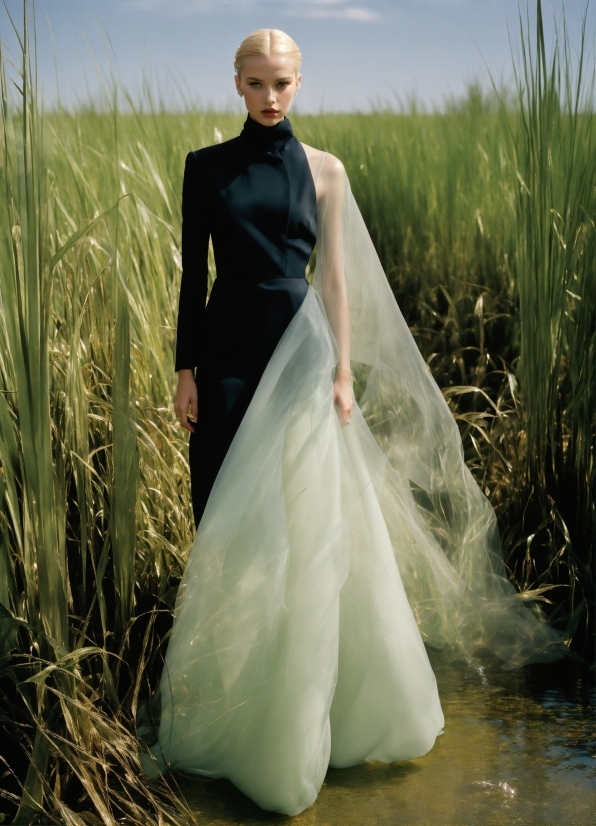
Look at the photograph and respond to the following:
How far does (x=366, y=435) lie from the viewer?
1.51 metres

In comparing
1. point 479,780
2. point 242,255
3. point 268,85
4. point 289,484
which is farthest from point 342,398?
point 479,780

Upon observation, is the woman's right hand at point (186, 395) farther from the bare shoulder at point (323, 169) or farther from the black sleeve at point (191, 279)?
the bare shoulder at point (323, 169)

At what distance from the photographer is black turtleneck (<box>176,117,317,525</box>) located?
146 centimetres

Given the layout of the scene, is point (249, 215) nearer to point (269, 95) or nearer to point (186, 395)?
point (269, 95)

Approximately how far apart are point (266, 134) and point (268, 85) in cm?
9

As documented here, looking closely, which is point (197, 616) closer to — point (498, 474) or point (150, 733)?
point (150, 733)

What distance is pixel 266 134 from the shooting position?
4.80 feet

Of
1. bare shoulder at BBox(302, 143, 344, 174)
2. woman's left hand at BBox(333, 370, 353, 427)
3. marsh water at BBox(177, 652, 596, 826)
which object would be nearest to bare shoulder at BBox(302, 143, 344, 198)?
bare shoulder at BBox(302, 143, 344, 174)

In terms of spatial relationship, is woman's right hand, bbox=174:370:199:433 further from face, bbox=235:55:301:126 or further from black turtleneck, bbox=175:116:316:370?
face, bbox=235:55:301:126

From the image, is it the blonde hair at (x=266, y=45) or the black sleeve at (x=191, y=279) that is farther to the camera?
the black sleeve at (x=191, y=279)

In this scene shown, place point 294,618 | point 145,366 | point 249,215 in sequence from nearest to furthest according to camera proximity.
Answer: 1. point 294,618
2. point 249,215
3. point 145,366

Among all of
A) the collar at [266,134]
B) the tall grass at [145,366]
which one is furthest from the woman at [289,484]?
the tall grass at [145,366]

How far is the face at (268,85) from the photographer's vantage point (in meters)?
1.38

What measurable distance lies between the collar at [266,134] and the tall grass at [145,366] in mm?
235
